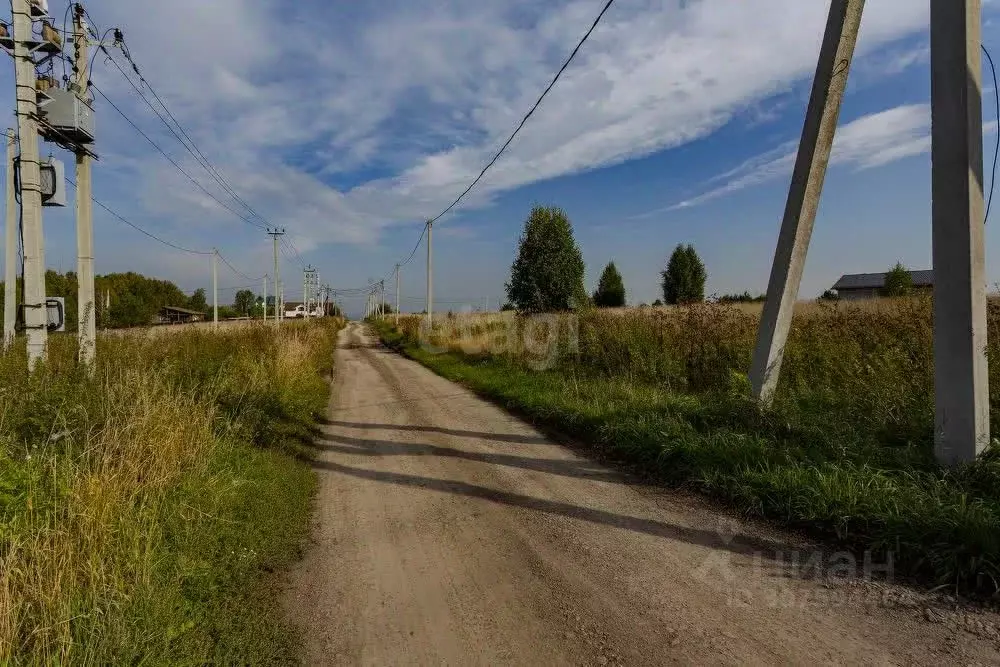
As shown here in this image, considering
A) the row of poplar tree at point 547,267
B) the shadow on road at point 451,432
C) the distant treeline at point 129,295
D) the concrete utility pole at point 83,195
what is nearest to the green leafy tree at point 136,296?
the distant treeline at point 129,295

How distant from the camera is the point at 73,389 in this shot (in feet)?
18.5

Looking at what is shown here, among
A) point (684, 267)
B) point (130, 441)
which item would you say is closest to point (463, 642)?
point (130, 441)

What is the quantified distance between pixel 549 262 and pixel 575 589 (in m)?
29.3

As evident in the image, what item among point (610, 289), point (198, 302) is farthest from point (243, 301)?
point (610, 289)

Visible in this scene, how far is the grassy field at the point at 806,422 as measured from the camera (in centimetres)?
336

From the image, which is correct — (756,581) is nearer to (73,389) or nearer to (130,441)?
(130,441)

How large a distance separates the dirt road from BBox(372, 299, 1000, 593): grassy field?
1.22 feet

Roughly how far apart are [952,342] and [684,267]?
40154mm

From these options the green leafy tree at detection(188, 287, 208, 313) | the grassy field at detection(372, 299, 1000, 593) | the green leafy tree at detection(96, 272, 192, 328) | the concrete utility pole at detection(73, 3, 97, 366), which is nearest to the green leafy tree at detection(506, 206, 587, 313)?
the grassy field at detection(372, 299, 1000, 593)

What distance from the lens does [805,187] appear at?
225 inches

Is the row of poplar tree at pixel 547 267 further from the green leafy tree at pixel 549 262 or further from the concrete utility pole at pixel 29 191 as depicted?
the concrete utility pole at pixel 29 191

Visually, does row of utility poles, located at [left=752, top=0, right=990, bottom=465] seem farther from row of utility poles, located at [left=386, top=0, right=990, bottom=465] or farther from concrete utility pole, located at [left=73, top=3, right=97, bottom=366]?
concrete utility pole, located at [left=73, top=3, right=97, bottom=366]

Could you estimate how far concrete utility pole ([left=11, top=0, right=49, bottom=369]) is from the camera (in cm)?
667

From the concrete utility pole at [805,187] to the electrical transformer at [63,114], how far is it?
1047 centimetres
